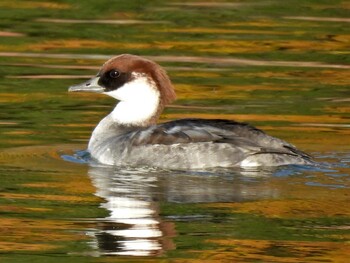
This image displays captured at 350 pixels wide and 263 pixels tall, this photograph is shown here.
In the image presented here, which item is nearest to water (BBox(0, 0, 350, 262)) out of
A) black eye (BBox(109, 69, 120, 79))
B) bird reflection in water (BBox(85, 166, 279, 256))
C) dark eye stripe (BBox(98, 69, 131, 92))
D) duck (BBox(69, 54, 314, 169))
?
bird reflection in water (BBox(85, 166, 279, 256))

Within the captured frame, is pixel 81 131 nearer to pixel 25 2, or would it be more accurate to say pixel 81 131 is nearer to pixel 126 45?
pixel 126 45

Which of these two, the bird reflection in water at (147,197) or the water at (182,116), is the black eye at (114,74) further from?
the bird reflection in water at (147,197)

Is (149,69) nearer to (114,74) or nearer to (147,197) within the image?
(114,74)

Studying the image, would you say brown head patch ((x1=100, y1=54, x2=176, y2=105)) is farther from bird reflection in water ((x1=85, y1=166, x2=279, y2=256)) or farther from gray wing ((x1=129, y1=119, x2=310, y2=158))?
bird reflection in water ((x1=85, y1=166, x2=279, y2=256))

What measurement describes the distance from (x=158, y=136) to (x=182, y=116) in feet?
8.95

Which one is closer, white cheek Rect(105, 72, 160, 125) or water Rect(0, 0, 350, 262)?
water Rect(0, 0, 350, 262)

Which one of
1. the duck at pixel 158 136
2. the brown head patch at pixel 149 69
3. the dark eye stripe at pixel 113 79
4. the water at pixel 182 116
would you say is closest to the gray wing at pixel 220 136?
the duck at pixel 158 136

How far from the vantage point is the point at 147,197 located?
1195 centimetres

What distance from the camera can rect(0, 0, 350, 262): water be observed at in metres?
10.5

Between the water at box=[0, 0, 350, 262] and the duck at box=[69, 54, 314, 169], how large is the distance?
171mm

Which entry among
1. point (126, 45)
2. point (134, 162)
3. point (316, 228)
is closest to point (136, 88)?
point (134, 162)

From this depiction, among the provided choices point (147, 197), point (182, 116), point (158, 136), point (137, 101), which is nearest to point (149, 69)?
point (137, 101)

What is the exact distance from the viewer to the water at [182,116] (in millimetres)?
10547

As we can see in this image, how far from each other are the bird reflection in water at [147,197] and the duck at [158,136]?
21 centimetres
